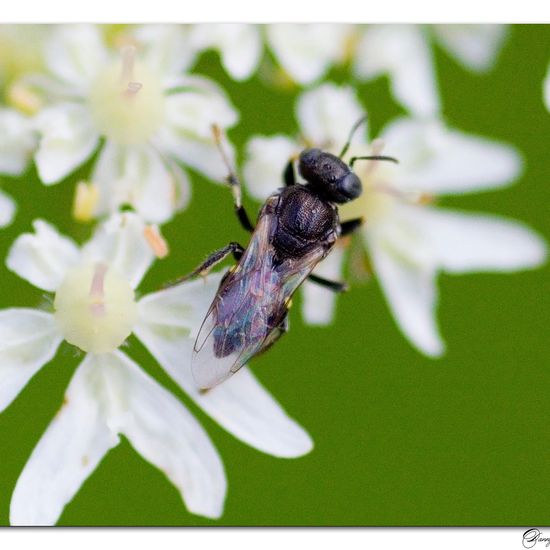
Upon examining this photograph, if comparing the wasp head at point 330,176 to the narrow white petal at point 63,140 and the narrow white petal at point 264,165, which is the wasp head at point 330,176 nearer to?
the narrow white petal at point 264,165

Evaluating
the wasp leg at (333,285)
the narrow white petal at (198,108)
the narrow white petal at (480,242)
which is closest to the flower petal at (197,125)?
the narrow white petal at (198,108)

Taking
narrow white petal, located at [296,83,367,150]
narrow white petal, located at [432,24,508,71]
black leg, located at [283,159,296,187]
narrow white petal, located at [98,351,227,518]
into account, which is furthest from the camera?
narrow white petal, located at [432,24,508,71]

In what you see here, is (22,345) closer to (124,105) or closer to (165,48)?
(124,105)

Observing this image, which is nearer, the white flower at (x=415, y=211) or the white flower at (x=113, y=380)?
the white flower at (x=113, y=380)

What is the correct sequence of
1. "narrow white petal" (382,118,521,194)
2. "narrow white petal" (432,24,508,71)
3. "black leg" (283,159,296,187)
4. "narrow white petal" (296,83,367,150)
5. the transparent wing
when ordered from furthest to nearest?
"narrow white petal" (432,24,508,71), "narrow white petal" (382,118,521,194), "narrow white petal" (296,83,367,150), "black leg" (283,159,296,187), the transparent wing

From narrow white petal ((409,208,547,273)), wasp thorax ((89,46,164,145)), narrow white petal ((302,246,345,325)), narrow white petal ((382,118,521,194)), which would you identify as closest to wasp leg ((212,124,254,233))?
wasp thorax ((89,46,164,145))

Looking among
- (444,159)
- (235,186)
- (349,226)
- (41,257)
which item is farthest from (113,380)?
(444,159)

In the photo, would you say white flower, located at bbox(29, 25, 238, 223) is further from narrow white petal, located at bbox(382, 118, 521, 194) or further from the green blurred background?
narrow white petal, located at bbox(382, 118, 521, 194)
